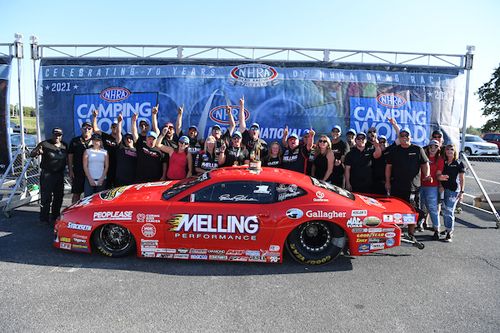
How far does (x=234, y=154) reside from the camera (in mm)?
5418

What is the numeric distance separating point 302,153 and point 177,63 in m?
3.79

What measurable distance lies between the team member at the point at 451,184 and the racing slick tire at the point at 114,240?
16.1 ft

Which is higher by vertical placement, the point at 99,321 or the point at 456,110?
the point at 456,110

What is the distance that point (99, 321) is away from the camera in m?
2.79

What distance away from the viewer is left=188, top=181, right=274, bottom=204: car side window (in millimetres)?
4023

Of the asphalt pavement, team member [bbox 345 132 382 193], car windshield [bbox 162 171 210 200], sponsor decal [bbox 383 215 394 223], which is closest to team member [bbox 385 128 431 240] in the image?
team member [bbox 345 132 382 193]

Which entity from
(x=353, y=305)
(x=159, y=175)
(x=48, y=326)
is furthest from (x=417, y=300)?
(x=159, y=175)

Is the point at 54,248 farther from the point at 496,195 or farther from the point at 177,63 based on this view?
Result: the point at 496,195

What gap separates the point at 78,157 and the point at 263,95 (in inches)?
158

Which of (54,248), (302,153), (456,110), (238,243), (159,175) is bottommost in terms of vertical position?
(54,248)

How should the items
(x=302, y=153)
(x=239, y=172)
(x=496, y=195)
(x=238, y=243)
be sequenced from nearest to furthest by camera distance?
(x=238, y=243)
(x=239, y=172)
(x=302, y=153)
(x=496, y=195)

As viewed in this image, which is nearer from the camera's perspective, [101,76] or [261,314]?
[261,314]

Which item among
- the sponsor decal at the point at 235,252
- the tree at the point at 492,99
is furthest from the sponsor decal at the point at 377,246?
the tree at the point at 492,99

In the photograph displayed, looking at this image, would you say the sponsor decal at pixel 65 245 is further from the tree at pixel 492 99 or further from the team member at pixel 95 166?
the tree at pixel 492 99
